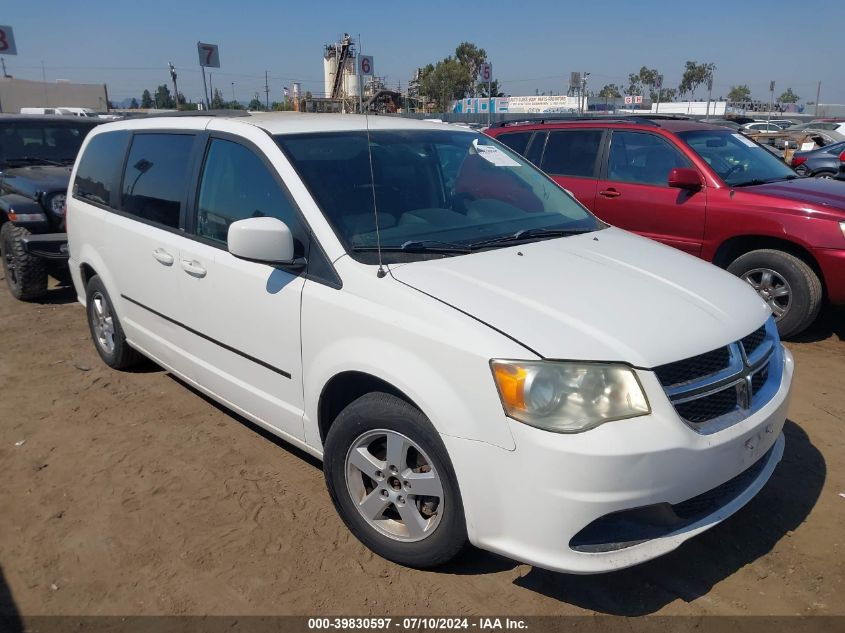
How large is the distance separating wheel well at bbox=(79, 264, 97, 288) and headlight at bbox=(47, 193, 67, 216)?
222 centimetres

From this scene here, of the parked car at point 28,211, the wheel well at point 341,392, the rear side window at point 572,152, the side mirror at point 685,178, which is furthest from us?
the rear side window at point 572,152

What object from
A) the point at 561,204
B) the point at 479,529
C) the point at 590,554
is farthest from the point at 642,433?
the point at 561,204

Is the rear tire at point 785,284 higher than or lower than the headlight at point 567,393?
lower

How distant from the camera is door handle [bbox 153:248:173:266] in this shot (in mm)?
3742

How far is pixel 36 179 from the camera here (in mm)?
7145

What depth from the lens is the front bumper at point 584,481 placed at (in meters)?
2.19

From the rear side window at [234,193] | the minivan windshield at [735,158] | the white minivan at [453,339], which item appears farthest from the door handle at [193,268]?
the minivan windshield at [735,158]

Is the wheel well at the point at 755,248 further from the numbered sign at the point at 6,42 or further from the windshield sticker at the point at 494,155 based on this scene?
the numbered sign at the point at 6,42

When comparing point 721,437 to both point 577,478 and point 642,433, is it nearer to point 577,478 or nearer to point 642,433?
point 642,433

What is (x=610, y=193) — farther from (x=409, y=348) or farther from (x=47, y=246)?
(x=47, y=246)

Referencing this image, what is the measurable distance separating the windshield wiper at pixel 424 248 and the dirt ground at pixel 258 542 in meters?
1.31

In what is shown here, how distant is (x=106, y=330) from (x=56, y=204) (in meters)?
2.67

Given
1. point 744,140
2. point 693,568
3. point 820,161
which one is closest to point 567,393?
point 693,568

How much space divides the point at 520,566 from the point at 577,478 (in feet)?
2.76
